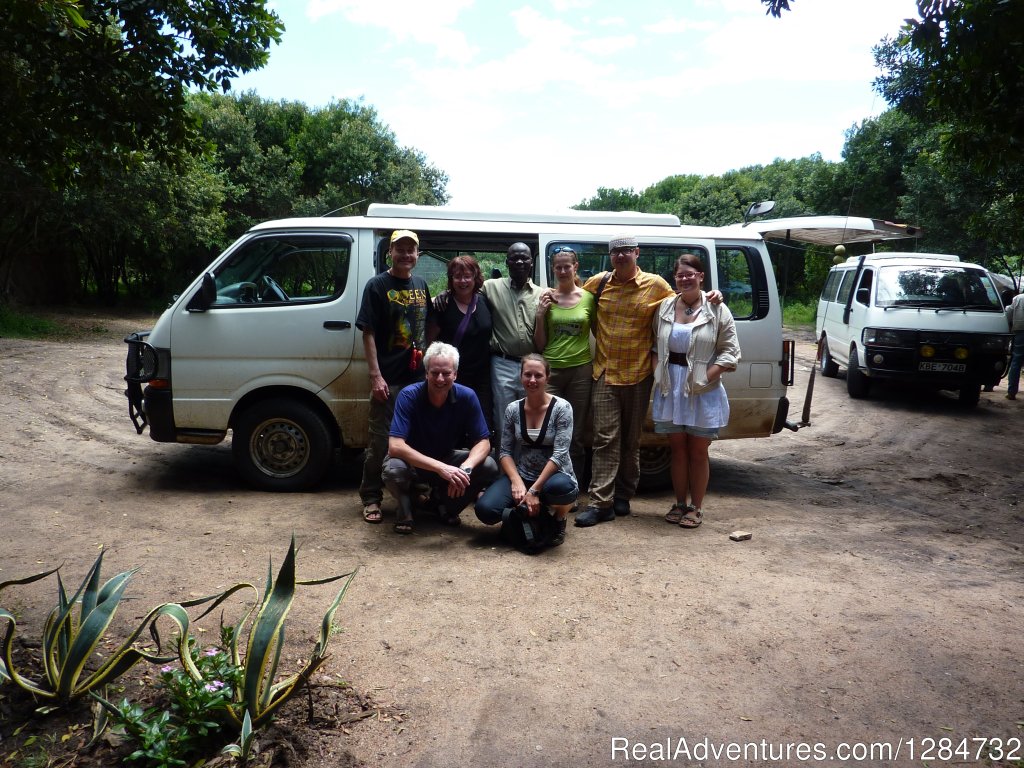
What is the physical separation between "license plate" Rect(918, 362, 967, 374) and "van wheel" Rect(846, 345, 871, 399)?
952 mm

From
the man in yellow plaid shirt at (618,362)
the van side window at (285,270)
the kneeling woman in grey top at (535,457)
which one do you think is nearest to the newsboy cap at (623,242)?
the man in yellow plaid shirt at (618,362)

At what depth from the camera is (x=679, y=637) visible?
384 cm

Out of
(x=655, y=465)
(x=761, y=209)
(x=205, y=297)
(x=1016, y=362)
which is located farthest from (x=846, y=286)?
(x=205, y=297)

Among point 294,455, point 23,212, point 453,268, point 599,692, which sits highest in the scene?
point 23,212

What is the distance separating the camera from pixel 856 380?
11836mm

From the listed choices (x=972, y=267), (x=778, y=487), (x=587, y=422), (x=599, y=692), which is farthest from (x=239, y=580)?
(x=972, y=267)

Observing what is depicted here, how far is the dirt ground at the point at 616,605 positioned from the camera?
3076 mm

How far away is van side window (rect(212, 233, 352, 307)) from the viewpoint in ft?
19.7

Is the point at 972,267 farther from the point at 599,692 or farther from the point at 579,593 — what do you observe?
the point at 599,692

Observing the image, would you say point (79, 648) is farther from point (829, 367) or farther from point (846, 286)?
point (829, 367)

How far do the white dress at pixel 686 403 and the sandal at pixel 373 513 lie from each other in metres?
1.95

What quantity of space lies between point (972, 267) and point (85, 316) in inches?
844

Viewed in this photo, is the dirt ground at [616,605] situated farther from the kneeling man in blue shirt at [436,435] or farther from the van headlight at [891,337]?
the van headlight at [891,337]

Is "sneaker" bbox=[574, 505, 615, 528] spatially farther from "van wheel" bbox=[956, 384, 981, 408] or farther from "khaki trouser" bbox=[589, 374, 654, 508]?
"van wheel" bbox=[956, 384, 981, 408]
